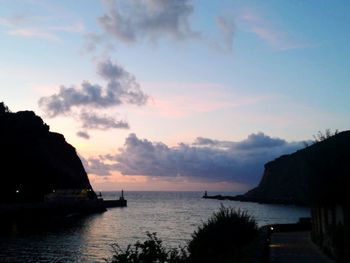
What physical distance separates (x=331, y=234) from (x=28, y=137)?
133443 millimetres

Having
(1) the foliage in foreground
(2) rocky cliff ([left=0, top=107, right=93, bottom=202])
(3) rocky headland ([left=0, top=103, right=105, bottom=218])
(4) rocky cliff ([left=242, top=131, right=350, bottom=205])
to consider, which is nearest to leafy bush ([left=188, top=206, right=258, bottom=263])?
(1) the foliage in foreground

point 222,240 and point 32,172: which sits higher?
point 32,172

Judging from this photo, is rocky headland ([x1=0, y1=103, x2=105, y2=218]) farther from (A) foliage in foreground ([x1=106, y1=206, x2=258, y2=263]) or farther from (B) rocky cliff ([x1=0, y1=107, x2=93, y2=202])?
(A) foliage in foreground ([x1=106, y1=206, x2=258, y2=263])

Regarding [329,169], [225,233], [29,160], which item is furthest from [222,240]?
[29,160]

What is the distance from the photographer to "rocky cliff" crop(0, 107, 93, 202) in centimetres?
12050

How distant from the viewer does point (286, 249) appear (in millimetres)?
28188

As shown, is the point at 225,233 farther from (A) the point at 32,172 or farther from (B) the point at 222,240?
(A) the point at 32,172

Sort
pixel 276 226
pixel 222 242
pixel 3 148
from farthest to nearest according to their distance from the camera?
pixel 3 148
pixel 276 226
pixel 222 242

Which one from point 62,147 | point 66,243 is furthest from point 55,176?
point 66,243

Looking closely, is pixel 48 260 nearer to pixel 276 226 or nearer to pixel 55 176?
pixel 276 226

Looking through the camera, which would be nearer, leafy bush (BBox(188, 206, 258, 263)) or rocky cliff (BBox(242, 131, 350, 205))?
leafy bush (BBox(188, 206, 258, 263))

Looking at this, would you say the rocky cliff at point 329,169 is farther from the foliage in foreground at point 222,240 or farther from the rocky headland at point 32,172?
the rocky headland at point 32,172

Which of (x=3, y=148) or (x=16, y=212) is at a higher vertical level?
(x=3, y=148)

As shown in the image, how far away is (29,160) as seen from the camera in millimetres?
134250
